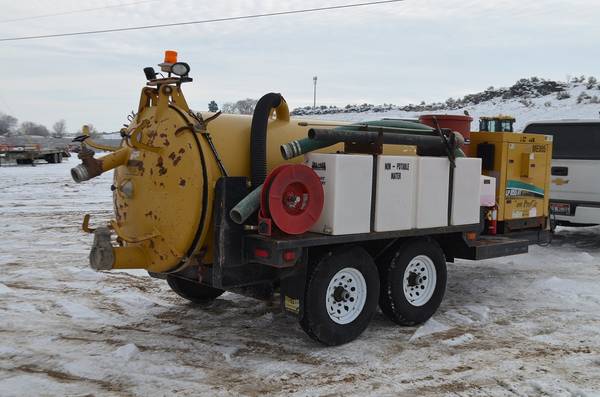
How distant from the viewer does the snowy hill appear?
33.5 meters

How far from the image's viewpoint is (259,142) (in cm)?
534

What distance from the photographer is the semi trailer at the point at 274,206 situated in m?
5.08

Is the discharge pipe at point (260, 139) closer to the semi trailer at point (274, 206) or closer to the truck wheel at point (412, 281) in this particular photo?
the semi trailer at point (274, 206)

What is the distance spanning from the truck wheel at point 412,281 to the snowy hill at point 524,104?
85.8 feet

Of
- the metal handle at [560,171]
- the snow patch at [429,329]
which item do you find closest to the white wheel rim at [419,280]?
the snow patch at [429,329]

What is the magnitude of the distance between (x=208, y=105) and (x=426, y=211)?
8.37 feet

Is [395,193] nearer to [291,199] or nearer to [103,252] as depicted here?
[291,199]

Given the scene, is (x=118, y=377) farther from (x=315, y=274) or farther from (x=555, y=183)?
(x=555, y=183)

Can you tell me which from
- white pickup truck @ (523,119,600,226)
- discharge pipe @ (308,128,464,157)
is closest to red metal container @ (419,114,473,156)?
discharge pipe @ (308,128,464,157)

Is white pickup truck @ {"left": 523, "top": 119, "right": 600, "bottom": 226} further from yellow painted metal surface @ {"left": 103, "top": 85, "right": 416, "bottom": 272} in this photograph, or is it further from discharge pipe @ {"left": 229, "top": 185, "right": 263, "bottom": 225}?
discharge pipe @ {"left": 229, "top": 185, "right": 263, "bottom": 225}

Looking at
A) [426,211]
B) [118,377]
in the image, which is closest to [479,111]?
[426,211]

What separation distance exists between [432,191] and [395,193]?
55 centimetres

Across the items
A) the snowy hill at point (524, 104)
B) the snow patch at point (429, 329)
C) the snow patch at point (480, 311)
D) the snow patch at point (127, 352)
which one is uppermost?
the snowy hill at point (524, 104)

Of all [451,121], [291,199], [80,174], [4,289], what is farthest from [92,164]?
[451,121]
